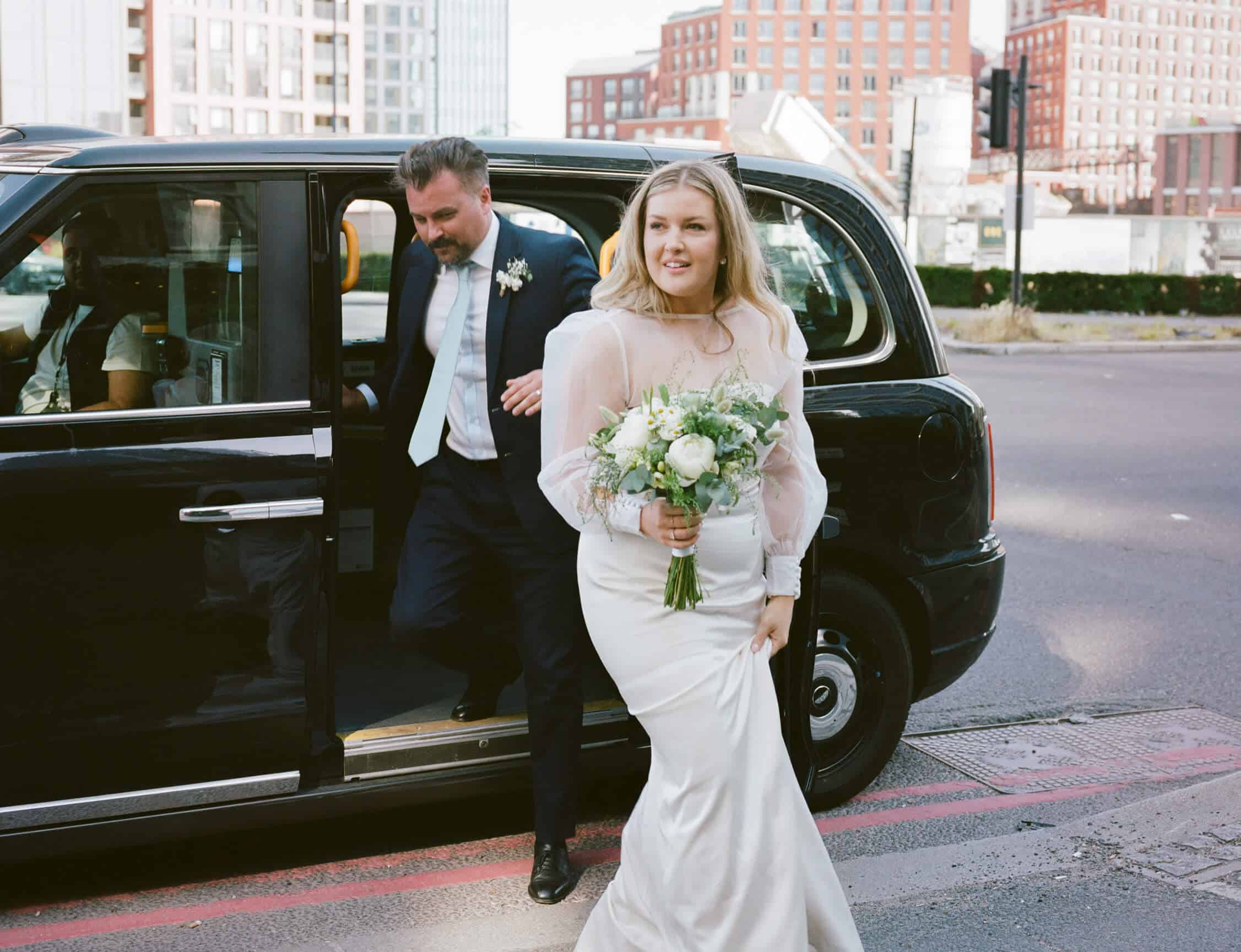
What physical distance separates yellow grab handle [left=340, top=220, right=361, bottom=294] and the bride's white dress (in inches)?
51.9

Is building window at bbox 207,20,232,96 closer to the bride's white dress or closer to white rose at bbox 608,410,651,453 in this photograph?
the bride's white dress

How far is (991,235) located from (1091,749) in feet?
159

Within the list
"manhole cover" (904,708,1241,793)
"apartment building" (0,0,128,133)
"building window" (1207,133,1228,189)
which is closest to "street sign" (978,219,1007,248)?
"apartment building" (0,0,128,133)

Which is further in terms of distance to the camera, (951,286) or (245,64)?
(245,64)

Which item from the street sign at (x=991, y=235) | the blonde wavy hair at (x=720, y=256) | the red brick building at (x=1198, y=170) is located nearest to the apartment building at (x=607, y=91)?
the red brick building at (x=1198, y=170)

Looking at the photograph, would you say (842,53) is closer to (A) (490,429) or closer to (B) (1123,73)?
(B) (1123,73)

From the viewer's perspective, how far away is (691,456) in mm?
2852

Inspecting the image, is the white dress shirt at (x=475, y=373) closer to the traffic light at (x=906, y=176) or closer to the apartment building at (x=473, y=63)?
the traffic light at (x=906, y=176)

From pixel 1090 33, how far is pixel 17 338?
172896 mm

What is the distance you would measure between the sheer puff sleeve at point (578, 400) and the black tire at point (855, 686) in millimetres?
1374

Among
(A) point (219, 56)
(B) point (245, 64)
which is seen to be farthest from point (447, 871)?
(B) point (245, 64)

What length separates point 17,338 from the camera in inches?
140

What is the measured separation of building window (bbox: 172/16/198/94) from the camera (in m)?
90.9

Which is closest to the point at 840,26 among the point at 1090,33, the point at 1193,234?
the point at 1090,33
